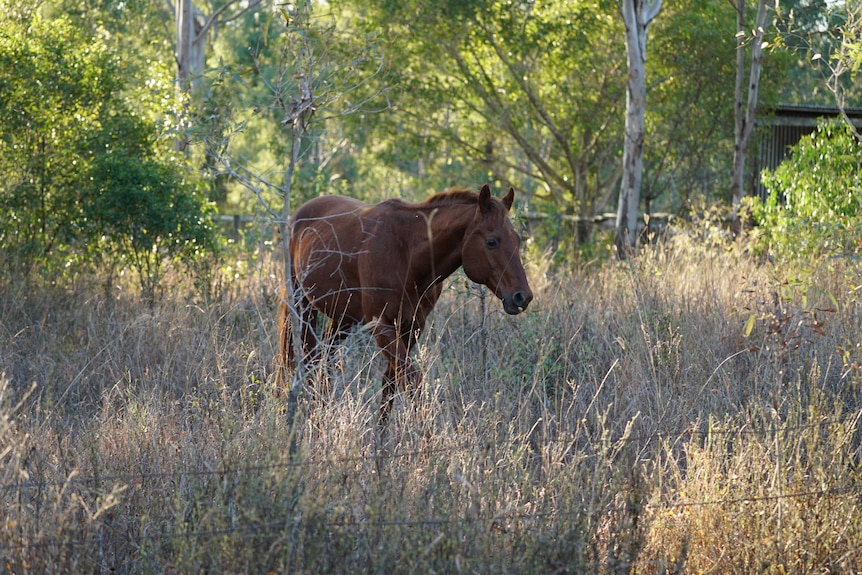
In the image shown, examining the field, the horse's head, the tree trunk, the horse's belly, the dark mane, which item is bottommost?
the field

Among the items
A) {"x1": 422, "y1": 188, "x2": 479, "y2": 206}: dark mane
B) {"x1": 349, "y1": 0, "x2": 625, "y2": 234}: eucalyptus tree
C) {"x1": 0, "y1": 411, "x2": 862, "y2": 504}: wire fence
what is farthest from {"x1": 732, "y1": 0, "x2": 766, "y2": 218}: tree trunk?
{"x1": 0, "y1": 411, "x2": 862, "y2": 504}: wire fence

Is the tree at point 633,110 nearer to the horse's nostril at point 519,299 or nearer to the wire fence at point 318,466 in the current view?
the horse's nostril at point 519,299

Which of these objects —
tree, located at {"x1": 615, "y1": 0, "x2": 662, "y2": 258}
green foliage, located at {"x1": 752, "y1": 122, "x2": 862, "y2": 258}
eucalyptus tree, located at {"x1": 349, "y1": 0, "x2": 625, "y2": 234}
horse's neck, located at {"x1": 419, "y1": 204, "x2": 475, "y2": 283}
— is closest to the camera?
horse's neck, located at {"x1": 419, "y1": 204, "x2": 475, "y2": 283}

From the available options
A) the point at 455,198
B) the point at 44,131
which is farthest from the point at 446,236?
the point at 44,131

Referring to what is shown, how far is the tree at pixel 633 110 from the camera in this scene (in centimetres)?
1305

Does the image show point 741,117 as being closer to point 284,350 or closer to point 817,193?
point 817,193

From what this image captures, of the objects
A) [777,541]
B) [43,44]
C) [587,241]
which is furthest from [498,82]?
[777,541]

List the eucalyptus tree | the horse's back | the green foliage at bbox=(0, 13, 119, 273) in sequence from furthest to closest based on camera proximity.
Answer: the eucalyptus tree < the green foliage at bbox=(0, 13, 119, 273) < the horse's back

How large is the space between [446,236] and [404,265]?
40cm

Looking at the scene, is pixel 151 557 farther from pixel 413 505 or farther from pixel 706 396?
pixel 706 396

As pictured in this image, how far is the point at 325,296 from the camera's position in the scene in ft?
22.5

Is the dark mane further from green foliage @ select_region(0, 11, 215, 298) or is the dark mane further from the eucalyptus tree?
the eucalyptus tree

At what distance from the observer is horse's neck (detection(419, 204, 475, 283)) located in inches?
250

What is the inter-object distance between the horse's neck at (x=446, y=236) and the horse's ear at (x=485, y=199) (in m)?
Result: 0.09
